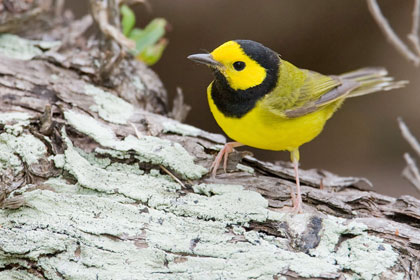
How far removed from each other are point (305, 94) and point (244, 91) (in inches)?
24.2

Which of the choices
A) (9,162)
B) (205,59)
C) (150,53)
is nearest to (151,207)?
(9,162)

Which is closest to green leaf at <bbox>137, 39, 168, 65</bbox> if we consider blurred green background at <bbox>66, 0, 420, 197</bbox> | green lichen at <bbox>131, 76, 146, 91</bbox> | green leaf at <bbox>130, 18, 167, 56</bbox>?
green leaf at <bbox>130, 18, 167, 56</bbox>

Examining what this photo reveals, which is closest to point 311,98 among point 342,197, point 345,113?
point 342,197

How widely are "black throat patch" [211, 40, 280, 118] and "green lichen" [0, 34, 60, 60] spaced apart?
1.58 meters

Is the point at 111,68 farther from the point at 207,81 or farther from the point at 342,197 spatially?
the point at 207,81

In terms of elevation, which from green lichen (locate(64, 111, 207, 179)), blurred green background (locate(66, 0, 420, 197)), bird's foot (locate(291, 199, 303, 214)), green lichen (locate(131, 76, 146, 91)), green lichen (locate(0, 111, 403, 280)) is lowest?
green lichen (locate(0, 111, 403, 280))

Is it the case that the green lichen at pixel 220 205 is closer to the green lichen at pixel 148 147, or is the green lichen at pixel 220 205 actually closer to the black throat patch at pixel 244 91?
the green lichen at pixel 148 147

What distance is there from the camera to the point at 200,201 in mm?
3217

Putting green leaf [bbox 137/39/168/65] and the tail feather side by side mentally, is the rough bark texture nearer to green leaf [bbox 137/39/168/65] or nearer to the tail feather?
green leaf [bbox 137/39/168/65]

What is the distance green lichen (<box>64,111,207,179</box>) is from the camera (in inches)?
134

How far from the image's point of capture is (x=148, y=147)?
346 cm

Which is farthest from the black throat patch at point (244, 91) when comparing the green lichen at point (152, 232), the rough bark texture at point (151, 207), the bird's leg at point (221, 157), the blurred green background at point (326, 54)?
the blurred green background at point (326, 54)

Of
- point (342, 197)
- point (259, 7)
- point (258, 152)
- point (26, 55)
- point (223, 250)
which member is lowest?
point (223, 250)

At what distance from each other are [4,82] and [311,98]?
2.16 meters
